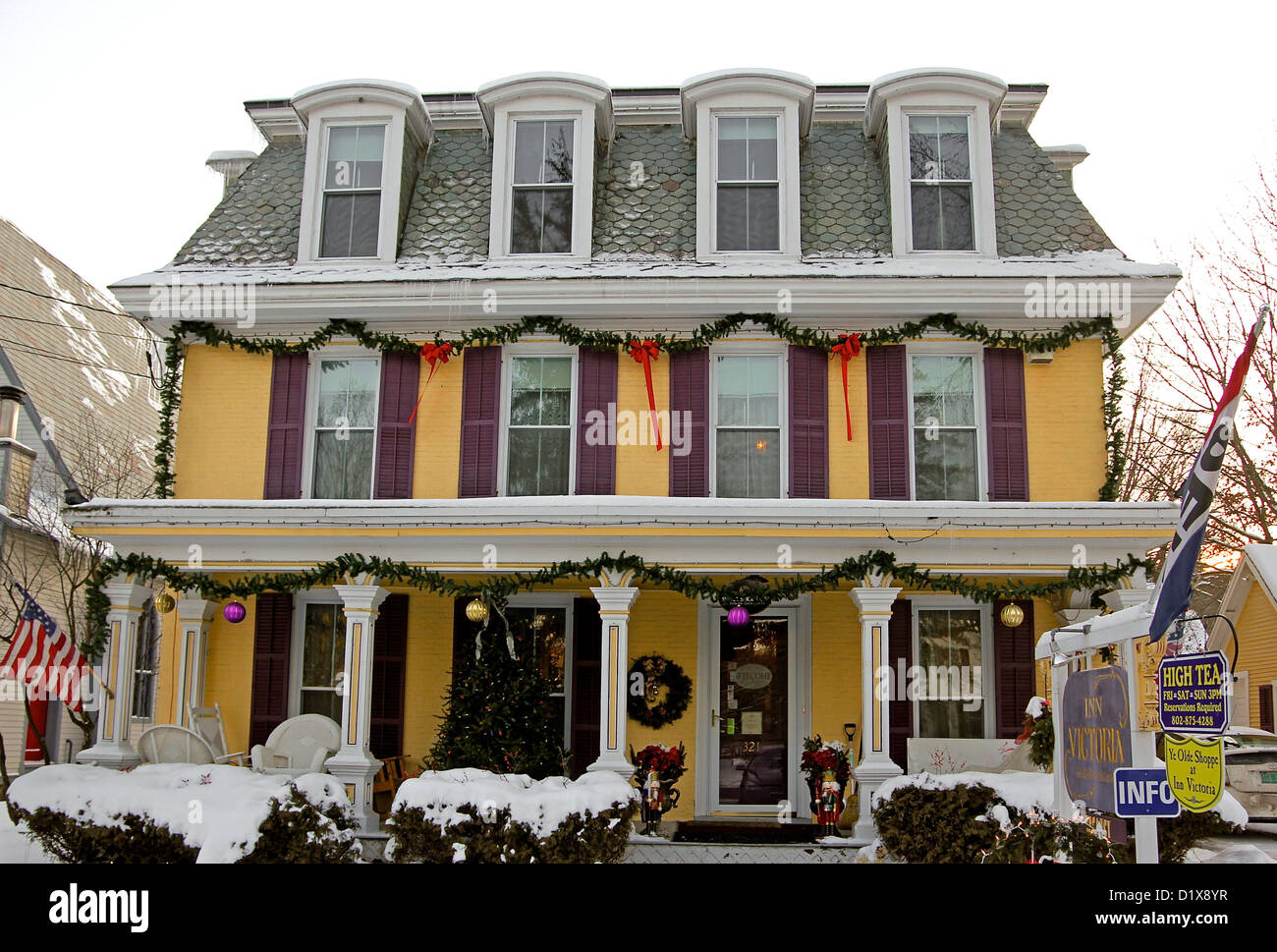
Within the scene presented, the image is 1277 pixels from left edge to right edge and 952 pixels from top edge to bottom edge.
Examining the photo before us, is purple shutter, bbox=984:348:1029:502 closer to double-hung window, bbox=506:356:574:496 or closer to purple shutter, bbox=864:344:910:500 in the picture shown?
purple shutter, bbox=864:344:910:500

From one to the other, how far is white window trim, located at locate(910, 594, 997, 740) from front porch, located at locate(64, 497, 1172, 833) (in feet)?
0.07

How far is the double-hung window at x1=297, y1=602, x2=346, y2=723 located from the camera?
1226cm

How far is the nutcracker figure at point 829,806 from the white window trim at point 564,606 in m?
2.88

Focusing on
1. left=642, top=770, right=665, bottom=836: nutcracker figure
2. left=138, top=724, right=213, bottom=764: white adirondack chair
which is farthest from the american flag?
left=642, top=770, right=665, bottom=836: nutcracker figure

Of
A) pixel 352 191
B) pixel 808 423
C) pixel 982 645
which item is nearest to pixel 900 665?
pixel 982 645

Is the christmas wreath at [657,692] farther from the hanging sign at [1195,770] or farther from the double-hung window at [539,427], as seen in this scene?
the hanging sign at [1195,770]

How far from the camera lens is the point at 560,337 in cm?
1219

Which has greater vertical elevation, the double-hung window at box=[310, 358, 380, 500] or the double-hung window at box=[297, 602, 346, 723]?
the double-hung window at box=[310, 358, 380, 500]

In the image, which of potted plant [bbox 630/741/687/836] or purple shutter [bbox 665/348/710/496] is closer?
potted plant [bbox 630/741/687/836]

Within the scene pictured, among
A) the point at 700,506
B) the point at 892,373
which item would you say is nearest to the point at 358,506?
the point at 700,506

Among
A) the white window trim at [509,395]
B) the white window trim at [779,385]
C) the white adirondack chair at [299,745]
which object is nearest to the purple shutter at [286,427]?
the white window trim at [509,395]

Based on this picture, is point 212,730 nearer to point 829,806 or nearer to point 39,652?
point 39,652

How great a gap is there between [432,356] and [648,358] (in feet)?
7.66

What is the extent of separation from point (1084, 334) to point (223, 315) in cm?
917
